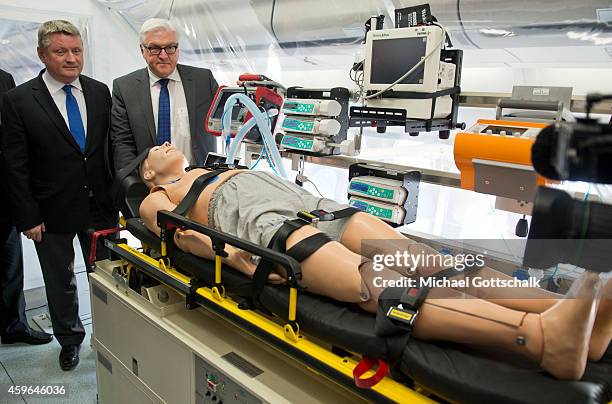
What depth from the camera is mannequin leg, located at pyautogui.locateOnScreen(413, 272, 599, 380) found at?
104 centimetres

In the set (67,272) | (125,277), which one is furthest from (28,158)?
(125,277)

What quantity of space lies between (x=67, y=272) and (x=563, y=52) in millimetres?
3211

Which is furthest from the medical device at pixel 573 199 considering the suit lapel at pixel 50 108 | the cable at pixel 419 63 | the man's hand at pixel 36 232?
the man's hand at pixel 36 232

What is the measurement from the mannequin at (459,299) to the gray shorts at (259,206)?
0.04 feet

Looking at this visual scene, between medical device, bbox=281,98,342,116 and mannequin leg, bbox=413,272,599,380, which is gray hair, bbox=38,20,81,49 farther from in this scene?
mannequin leg, bbox=413,272,599,380

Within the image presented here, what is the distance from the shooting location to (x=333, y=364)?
4.42ft

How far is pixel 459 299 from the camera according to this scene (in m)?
1.28

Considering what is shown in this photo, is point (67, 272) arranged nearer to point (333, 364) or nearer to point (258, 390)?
point (258, 390)

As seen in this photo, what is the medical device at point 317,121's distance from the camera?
101 inches

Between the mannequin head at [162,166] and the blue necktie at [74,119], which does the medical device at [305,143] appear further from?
the blue necktie at [74,119]

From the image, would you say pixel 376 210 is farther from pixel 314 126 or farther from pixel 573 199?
pixel 573 199

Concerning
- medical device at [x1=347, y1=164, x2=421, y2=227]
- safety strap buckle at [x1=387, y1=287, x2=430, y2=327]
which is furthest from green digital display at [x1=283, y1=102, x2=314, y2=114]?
safety strap buckle at [x1=387, y1=287, x2=430, y2=327]

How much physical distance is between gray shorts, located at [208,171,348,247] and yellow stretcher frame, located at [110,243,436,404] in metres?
0.26

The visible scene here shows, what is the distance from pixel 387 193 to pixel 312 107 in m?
0.65
